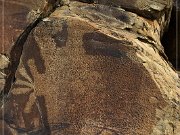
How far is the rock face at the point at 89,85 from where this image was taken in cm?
250

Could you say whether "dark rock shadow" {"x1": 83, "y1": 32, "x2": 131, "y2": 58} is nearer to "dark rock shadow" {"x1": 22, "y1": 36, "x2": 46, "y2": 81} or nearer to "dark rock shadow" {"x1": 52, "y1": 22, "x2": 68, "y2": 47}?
"dark rock shadow" {"x1": 52, "y1": 22, "x2": 68, "y2": 47}

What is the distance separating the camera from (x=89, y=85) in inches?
99.7

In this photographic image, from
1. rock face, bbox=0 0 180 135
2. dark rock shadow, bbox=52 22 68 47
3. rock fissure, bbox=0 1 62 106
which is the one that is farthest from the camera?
rock fissure, bbox=0 1 62 106

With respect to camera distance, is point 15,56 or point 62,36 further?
point 15,56

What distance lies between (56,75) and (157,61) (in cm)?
60

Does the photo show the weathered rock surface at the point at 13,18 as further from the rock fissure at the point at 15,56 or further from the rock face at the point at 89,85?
the rock face at the point at 89,85

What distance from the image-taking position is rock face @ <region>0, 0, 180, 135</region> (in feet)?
8.20

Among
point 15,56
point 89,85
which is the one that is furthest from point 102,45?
point 15,56

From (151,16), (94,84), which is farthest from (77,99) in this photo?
(151,16)

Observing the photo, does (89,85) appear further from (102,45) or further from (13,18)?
(13,18)

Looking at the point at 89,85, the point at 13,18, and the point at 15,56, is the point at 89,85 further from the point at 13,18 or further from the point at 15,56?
the point at 13,18

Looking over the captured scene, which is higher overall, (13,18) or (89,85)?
(13,18)

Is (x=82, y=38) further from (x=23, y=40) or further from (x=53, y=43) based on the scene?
(x=23, y=40)

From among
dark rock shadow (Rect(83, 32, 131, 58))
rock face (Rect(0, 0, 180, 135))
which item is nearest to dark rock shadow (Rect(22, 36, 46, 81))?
rock face (Rect(0, 0, 180, 135))
